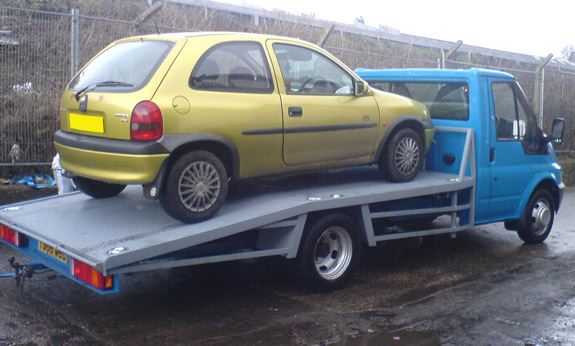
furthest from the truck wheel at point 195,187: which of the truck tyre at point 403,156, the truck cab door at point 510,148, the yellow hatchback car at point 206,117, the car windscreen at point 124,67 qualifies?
the truck cab door at point 510,148

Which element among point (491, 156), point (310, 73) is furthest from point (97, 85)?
point (491, 156)

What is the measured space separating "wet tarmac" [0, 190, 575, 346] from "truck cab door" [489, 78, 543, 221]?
70 cm

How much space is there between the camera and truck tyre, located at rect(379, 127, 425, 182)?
650 cm

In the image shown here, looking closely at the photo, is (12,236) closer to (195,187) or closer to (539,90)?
(195,187)

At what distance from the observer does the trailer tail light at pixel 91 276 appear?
4430 millimetres

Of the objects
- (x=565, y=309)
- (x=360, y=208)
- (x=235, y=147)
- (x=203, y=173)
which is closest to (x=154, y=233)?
(x=203, y=173)

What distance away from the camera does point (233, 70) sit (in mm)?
5434

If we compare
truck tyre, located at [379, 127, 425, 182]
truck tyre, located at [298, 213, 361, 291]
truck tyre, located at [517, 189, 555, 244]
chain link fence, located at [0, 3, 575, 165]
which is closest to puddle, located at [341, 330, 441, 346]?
truck tyre, located at [298, 213, 361, 291]

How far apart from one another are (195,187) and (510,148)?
3999 millimetres

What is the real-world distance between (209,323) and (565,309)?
2.99 m

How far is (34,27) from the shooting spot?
8.71 m

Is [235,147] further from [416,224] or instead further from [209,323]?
[416,224]

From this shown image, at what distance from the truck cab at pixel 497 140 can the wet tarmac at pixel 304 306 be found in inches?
28.1

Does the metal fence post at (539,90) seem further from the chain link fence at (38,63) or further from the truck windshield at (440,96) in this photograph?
the chain link fence at (38,63)
